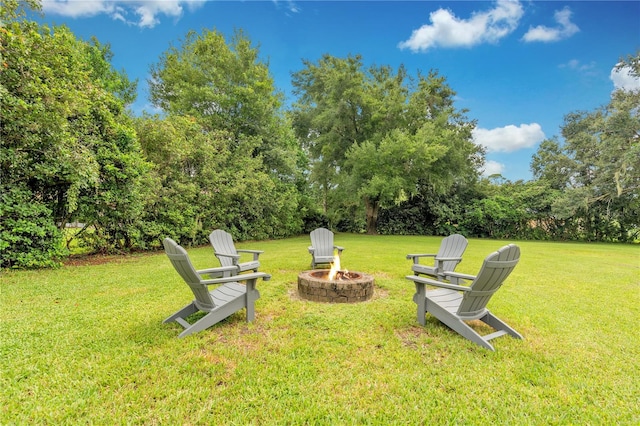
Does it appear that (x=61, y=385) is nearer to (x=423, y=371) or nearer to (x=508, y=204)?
(x=423, y=371)

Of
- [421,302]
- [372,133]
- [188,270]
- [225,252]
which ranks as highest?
[372,133]

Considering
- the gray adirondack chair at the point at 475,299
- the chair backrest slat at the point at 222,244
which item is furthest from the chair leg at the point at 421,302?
the chair backrest slat at the point at 222,244

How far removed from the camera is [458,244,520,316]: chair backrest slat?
2.53 metres

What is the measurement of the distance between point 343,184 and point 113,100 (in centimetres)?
1024

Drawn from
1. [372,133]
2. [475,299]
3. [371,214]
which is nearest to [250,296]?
[475,299]

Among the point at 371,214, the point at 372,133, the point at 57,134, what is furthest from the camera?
the point at 371,214

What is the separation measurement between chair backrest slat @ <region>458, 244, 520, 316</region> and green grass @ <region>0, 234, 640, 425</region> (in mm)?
402

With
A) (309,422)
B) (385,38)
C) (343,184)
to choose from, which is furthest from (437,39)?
(309,422)

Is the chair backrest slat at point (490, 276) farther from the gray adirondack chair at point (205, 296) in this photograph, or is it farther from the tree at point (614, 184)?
the tree at point (614, 184)

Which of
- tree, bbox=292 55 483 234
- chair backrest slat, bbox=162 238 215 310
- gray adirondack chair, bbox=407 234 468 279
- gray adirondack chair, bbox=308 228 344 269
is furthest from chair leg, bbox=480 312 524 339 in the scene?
tree, bbox=292 55 483 234

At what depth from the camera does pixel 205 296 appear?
9.34 feet

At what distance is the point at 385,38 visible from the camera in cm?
1120

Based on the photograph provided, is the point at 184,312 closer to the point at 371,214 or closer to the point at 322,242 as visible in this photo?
the point at 322,242

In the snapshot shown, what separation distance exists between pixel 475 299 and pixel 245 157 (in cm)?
1144
